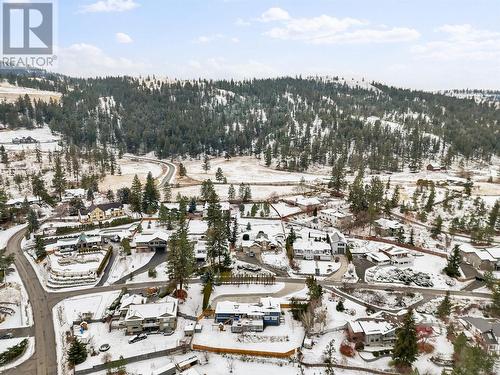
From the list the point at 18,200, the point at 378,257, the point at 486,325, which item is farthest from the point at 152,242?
the point at 486,325

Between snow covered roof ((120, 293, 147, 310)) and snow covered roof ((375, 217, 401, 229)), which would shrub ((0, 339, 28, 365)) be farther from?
snow covered roof ((375, 217, 401, 229))

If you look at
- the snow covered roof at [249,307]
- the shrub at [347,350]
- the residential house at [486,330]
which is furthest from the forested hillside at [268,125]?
the shrub at [347,350]

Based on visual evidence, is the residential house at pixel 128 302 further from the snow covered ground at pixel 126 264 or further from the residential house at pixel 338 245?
the residential house at pixel 338 245

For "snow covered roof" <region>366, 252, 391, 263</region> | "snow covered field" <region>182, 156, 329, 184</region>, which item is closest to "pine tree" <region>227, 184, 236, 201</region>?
"snow covered field" <region>182, 156, 329, 184</region>

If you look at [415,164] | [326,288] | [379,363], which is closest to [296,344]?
[379,363]

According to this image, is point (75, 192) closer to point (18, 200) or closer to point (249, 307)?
point (18, 200)

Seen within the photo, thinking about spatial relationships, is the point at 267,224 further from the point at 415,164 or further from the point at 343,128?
the point at 343,128
